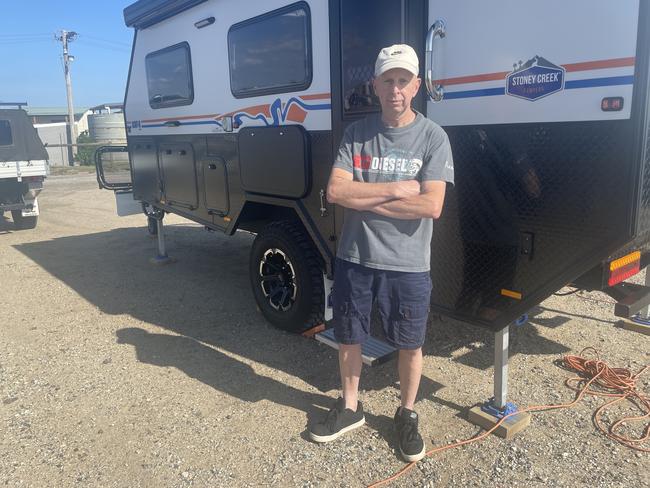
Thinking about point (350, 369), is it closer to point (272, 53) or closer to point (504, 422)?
point (504, 422)

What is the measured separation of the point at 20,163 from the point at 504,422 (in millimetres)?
8800

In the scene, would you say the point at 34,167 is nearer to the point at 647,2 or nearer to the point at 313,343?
the point at 313,343

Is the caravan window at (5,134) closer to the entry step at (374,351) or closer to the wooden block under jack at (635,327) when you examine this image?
the entry step at (374,351)

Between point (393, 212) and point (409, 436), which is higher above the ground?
point (393, 212)

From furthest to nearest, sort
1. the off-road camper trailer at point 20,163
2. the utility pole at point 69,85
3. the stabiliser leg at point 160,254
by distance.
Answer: the utility pole at point 69,85
the off-road camper trailer at point 20,163
the stabiliser leg at point 160,254

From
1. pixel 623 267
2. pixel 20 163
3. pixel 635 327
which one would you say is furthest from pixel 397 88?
pixel 20 163

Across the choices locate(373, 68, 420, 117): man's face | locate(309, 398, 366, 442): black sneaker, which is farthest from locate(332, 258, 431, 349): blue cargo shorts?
locate(373, 68, 420, 117): man's face

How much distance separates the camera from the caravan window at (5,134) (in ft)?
29.7

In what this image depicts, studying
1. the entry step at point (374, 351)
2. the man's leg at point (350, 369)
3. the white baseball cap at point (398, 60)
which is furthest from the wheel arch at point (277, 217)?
the white baseball cap at point (398, 60)

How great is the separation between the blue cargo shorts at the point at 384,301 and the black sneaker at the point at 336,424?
1.42 ft

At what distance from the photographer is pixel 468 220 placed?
2.83 metres

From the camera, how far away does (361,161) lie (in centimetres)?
256

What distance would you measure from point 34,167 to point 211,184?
5659mm

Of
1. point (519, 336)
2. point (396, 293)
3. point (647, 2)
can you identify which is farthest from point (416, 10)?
point (519, 336)
